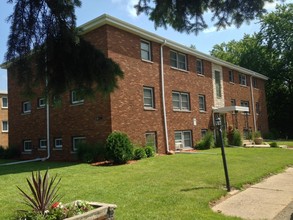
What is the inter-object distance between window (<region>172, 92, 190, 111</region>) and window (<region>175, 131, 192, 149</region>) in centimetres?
163

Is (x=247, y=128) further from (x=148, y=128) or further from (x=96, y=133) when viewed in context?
(x=96, y=133)

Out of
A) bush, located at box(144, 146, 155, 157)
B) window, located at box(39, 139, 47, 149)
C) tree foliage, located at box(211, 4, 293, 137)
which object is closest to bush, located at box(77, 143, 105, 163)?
bush, located at box(144, 146, 155, 157)

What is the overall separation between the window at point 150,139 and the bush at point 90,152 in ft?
10.5

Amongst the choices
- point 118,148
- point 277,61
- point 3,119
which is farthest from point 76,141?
point 277,61

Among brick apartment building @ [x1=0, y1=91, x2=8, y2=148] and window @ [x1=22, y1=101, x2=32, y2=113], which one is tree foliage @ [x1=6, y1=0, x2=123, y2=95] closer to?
window @ [x1=22, y1=101, x2=32, y2=113]

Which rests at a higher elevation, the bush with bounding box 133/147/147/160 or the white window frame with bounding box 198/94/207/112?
the white window frame with bounding box 198/94/207/112

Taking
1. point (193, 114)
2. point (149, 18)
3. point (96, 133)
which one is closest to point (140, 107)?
point (96, 133)

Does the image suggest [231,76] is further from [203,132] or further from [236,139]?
[203,132]

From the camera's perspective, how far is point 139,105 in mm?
18266

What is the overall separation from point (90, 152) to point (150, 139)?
405 cm

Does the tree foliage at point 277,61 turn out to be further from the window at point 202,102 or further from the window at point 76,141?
the window at point 76,141

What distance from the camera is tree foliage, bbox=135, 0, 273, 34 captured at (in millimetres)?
5164

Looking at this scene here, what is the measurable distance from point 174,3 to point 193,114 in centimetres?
1806

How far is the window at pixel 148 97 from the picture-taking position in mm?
19031
